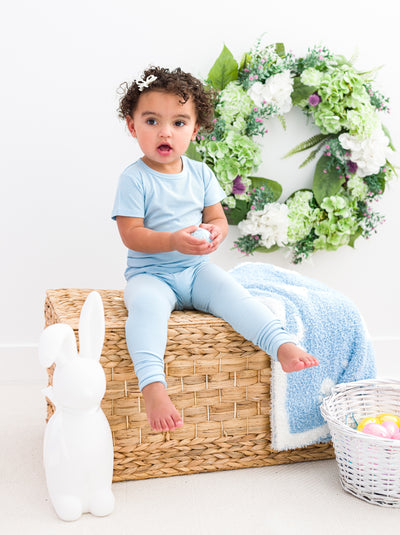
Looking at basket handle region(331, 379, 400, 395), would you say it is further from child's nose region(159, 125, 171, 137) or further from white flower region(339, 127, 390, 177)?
white flower region(339, 127, 390, 177)

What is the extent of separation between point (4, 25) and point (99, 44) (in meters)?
0.32

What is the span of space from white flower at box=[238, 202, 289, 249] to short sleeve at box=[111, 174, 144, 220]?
0.71 meters

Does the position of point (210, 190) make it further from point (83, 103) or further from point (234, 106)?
point (83, 103)

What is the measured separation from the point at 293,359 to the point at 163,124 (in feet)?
2.25

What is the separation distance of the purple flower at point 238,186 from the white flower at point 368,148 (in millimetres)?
399

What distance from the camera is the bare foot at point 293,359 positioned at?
4.49ft

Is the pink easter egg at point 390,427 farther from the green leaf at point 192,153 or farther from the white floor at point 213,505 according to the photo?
the green leaf at point 192,153

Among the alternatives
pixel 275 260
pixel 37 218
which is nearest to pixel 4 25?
pixel 37 218

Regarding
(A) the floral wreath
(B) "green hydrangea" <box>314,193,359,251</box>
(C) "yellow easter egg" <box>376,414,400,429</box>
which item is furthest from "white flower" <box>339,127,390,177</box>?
(C) "yellow easter egg" <box>376,414,400,429</box>

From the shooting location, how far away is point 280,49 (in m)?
2.26

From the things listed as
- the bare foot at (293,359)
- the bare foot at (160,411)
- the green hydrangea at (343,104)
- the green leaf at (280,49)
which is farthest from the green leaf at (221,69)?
the bare foot at (160,411)

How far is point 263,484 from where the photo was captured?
1.50 meters

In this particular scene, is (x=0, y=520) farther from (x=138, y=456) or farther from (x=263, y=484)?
(x=263, y=484)

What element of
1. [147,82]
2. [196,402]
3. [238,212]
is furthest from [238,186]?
[196,402]
